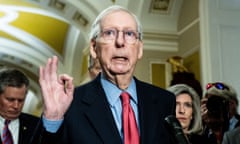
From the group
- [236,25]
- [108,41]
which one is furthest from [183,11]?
[108,41]

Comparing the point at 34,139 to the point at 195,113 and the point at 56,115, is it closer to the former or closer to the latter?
the point at 56,115

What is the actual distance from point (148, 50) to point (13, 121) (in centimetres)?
438

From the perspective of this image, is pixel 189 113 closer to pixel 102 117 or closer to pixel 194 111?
pixel 194 111

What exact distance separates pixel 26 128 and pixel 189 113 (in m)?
1.03

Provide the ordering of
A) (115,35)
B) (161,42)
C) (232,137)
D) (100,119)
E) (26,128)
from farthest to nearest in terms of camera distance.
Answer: (161,42)
(26,128)
(232,137)
(115,35)
(100,119)

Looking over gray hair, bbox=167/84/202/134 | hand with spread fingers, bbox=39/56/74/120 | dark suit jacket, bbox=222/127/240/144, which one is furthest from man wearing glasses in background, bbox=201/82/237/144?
hand with spread fingers, bbox=39/56/74/120

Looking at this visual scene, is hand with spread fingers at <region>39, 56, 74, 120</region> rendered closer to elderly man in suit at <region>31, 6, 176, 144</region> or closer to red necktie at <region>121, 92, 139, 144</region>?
elderly man in suit at <region>31, 6, 176, 144</region>

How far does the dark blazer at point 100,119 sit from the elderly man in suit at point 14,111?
1409mm

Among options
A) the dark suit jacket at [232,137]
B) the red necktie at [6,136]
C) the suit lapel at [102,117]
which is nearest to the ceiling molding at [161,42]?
the red necktie at [6,136]

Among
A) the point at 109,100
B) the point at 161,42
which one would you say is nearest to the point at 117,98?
the point at 109,100

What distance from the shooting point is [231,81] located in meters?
5.61

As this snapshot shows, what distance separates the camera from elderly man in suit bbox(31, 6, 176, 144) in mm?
1569

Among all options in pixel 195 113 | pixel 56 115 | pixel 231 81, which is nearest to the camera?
pixel 56 115

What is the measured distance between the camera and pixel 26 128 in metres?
→ 3.12
